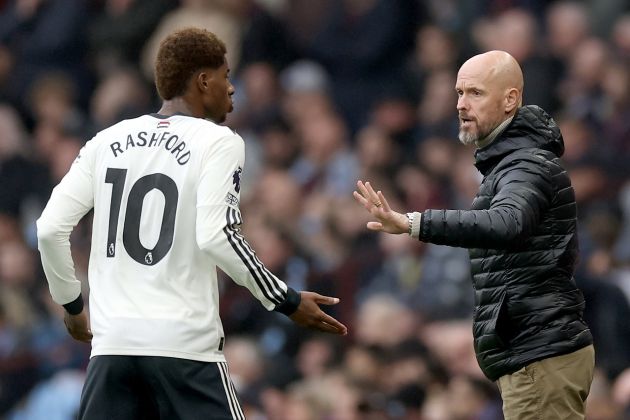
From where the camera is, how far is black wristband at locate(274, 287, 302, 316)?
199 inches

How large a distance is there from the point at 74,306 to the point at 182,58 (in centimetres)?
105

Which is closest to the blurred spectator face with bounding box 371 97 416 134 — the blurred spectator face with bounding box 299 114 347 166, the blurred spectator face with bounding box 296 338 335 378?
the blurred spectator face with bounding box 299 114 347 166

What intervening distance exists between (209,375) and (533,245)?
1243mm

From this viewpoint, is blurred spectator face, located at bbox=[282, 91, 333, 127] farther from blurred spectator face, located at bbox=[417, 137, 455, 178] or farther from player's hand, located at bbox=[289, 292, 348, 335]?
player's hand, located at bbox=[289, 292, 348, 335]

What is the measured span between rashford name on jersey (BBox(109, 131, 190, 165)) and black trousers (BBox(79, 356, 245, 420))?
73 centimetres

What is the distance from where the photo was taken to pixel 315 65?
11.7m

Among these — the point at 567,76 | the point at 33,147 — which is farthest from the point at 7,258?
the point at 567,76

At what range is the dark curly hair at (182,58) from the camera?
5188mm

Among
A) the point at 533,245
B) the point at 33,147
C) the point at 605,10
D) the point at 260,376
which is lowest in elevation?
the point at 260,376

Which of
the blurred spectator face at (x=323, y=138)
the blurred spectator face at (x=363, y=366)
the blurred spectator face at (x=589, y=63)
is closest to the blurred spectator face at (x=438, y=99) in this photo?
the blurred spectator face at (x=323, y=138)

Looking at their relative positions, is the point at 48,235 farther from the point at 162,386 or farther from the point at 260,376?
the point at 260,376

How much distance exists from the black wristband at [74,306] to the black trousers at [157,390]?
0.38 meters

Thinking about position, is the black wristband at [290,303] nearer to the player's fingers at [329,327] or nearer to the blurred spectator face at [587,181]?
the player's fingers at [329,327]

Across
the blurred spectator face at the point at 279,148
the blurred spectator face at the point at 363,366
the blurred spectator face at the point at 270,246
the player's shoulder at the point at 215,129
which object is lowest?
the blurred spectator face at the point at 363,366
